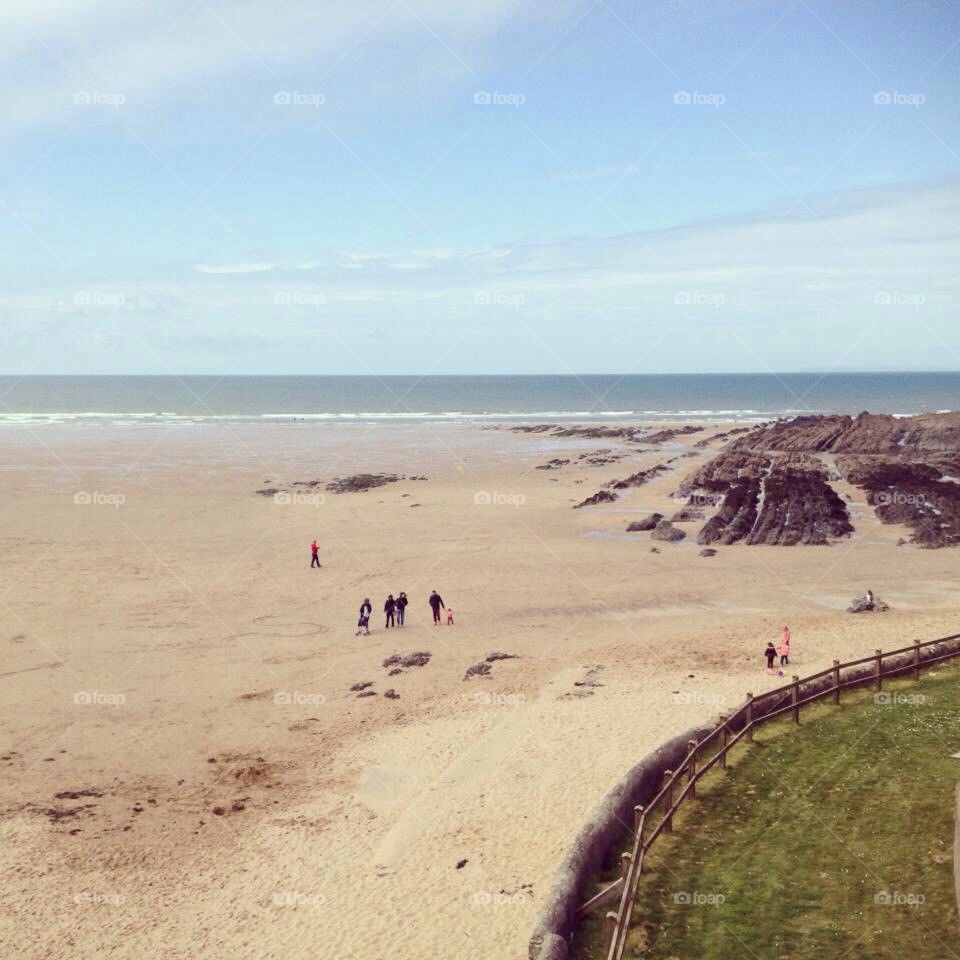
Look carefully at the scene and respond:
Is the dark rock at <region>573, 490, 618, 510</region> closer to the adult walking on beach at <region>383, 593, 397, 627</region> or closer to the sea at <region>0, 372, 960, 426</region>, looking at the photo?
the adult walking on beach at <region>383, 593, 397, 627</region>

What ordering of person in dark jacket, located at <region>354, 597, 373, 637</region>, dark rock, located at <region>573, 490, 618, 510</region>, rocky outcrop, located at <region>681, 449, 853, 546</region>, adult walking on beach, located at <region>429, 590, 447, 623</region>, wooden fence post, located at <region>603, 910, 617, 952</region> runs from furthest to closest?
dark rock, located at <region>573, 490, 618, 510</region> < rocky outcrop, located at <region>681, 449, 853, 546</region> < adult walking on beach, located at <region>429, 590, 447, 623</region> < person in dark jacket, located at <region>354, 597, 373, 637</region> < wooden fence post, located at <region>603, 910, 617, 952</region>

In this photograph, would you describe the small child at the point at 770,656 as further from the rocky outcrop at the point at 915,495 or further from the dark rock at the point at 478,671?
the rocky outcrop at the point at 915,495

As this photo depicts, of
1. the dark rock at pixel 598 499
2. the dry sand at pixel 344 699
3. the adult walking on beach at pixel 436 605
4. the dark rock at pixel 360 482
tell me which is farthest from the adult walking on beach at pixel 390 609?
the dark rock at pixel 360 482

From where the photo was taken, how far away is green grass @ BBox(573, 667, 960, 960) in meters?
10.5

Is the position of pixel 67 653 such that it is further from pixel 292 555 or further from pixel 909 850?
pixel 909 850

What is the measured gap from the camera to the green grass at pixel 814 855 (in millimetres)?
10477

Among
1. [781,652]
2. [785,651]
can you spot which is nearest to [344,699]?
[785,651]

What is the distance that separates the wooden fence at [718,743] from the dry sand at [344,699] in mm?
1710

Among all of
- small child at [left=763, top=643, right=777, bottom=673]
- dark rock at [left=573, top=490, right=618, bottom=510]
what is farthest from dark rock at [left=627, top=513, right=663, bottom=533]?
small child at [left=763, top=643, right=777, bottom=673]

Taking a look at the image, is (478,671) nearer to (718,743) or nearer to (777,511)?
(718,743)

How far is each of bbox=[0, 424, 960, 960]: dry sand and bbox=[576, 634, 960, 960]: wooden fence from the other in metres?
1.71

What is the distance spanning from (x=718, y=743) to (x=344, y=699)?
30.4ft

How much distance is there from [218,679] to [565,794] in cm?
1050

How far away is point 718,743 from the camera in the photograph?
1589 centimetres
